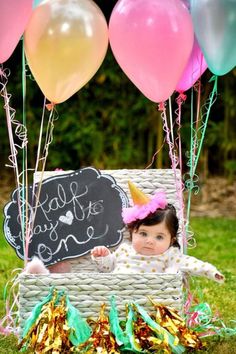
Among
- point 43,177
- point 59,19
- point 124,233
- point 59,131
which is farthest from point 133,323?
point 59,131

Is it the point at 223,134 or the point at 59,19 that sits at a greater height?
the point at 59,19

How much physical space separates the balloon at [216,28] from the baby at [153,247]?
20.8 inches

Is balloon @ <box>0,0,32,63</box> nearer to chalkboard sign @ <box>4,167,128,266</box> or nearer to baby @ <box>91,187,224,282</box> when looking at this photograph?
chalkboard sign @ <box>4,167,128,266</box>

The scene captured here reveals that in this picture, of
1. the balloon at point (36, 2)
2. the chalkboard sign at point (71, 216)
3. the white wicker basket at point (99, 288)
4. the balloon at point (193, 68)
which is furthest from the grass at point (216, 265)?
the balloon at point (36, 2)

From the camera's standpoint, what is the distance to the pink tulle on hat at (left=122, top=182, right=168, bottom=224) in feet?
9.86

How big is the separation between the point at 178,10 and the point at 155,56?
173 millimetres

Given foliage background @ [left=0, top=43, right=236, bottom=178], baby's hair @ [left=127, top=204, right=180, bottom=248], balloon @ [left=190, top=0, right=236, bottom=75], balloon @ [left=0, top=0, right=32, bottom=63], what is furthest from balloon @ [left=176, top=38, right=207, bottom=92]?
foliage background @ [left=0, top=43, right=236, bottom=178]

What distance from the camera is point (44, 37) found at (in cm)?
282

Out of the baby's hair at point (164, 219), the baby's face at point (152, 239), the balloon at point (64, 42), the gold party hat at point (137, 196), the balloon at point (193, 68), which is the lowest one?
the baby's face at point (152, 239)

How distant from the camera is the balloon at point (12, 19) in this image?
281 centimetres

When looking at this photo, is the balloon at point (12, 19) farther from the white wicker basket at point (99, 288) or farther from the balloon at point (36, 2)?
the white wicker basket at point (99, 288)

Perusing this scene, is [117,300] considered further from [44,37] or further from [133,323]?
[44,37]

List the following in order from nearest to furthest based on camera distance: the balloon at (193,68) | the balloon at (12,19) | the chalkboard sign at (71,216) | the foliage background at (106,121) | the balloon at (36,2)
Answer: the balloon at (12,19), the balloon at (36,2), the balloon at (193,68), the chalkboard sign at (71,216), the foliage background at (106,121)

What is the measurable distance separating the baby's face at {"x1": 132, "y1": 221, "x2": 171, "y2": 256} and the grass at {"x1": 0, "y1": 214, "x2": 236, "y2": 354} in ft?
1.19
